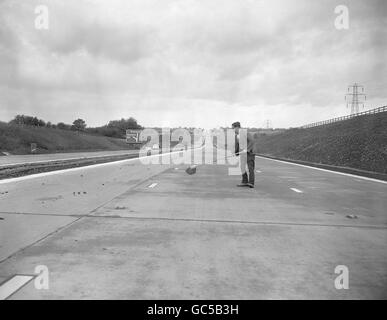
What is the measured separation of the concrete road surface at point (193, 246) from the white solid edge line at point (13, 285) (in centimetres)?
4

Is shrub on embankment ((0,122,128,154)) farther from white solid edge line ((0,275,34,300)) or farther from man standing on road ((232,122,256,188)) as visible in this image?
white solid edge line ((0,275,34,300))

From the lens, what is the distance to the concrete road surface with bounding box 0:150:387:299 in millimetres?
5090

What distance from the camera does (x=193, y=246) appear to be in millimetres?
7129

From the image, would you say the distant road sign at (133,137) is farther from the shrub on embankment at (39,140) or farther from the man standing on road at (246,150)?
the man standing on road at (246,150)

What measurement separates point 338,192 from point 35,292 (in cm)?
1248

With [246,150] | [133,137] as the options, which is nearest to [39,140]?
[133,137]

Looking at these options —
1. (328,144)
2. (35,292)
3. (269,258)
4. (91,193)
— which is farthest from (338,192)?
(328,144)

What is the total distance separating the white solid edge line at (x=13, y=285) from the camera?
4793 mm

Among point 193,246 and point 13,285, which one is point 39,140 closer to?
point 193,246

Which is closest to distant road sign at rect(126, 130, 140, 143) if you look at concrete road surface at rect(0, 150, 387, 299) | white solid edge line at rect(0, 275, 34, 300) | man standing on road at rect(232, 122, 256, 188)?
man standing on road at rect(232, 122, 256, 188)

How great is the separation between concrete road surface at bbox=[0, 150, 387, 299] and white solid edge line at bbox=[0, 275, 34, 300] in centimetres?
4

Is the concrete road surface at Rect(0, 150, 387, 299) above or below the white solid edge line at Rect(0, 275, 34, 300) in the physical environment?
below

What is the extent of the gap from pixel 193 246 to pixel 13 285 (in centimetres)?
280
